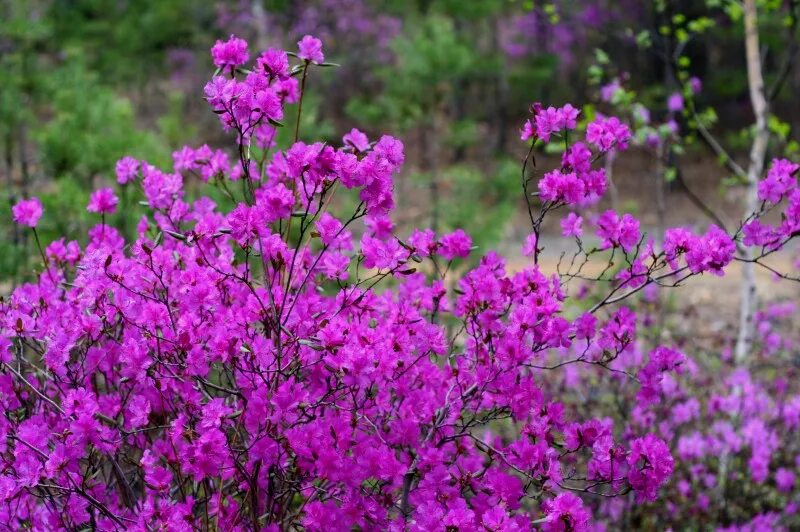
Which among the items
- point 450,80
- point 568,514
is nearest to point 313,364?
point 568,514

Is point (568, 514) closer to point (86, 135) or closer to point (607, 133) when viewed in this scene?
point (607, 133)

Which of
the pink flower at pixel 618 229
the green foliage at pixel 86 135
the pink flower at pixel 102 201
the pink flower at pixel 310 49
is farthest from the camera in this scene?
the green foliage at pixel 86 135

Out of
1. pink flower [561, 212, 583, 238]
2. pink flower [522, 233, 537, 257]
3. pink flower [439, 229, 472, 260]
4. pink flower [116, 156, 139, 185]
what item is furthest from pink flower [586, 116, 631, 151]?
pink flower [116, 156, 139, 185]

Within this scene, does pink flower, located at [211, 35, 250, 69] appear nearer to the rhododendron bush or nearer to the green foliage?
the rhododendron bush

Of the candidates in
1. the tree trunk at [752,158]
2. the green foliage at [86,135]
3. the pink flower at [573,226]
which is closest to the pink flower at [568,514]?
the pink flower at [573,226]

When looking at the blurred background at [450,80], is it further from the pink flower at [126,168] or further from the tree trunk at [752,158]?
the pink flower at [126,168]

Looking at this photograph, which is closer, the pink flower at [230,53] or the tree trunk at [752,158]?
the pink flower at [230,53]

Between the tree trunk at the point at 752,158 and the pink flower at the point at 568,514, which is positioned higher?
the tree trunk at the point at 752,158

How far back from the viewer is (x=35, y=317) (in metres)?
2.63

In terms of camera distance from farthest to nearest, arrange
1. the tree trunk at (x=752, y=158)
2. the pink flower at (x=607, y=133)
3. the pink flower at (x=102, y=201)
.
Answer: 1. the tree trunk at (x=752, y=158)
2. the pink flower at (x=102, y=201)
3. the pink flower at (x=607, y=133)

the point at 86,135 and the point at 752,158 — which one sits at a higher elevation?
the point at 752,158

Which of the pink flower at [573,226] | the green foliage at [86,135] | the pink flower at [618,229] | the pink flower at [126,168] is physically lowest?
the pink flower at [618,229]

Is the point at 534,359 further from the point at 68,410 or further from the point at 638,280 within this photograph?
the point at 68,410

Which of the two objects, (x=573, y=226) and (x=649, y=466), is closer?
(x=649, y=466)
